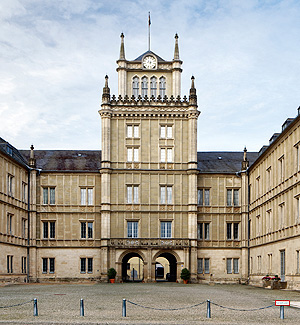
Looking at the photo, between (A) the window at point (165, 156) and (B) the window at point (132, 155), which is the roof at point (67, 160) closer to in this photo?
(B) the window at point (132, 155)

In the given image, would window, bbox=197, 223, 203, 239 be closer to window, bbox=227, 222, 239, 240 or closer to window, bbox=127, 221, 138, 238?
window, bbox=227, 222, 239, 240

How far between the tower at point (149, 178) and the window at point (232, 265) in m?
4.89

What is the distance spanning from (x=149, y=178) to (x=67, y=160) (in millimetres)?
11041

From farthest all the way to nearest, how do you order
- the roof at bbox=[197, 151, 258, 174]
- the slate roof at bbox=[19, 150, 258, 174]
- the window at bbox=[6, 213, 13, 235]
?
the roof at bbox=[197, 151, 258, 174], the slate roof at bbox=[19, 150, 258, 174], the window at bbox=[6, 213, 13, 235]

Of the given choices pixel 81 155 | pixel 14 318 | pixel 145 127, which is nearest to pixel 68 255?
pixel 81 155

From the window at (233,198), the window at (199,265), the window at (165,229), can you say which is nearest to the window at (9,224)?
the window at (165,229)

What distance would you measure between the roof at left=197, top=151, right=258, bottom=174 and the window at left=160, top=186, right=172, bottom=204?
474cm

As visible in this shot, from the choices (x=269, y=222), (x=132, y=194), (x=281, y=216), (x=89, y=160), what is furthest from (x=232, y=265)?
(x=89, y=160)

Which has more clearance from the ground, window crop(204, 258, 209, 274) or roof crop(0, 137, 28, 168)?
roof crop(0, 137, 28, 168)

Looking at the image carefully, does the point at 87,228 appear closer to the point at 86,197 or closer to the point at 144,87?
the point at 86,197

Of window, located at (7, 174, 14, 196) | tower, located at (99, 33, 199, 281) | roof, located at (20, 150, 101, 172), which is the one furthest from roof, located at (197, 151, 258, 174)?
window, located at (7, 174, 14, 196)

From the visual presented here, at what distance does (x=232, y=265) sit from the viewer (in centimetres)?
6725

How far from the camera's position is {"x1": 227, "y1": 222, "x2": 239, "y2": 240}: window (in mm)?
68125

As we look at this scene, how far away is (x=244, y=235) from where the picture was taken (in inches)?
2638
